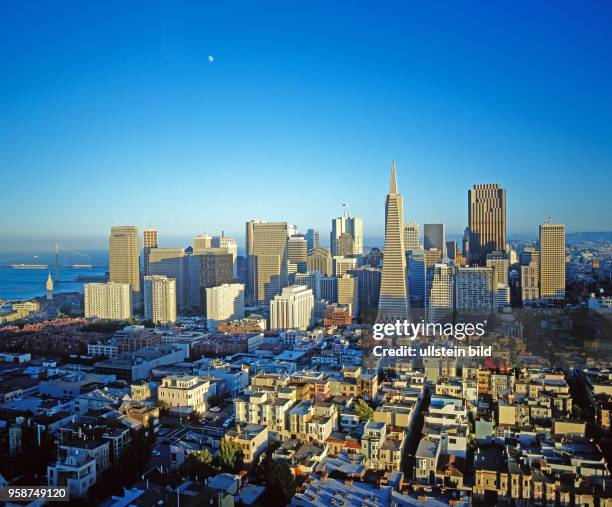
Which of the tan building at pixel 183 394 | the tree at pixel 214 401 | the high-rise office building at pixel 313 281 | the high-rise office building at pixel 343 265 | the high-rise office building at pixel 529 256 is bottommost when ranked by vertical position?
the tree at pixel 214 401

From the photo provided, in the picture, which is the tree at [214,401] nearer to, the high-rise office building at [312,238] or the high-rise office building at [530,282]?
the high-rise office building at [530,282]

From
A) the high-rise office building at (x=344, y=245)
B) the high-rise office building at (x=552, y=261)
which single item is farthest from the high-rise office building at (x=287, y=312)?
the high-rise office building at (x=344, y=245)

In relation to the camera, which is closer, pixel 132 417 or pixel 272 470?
pixel 272 470

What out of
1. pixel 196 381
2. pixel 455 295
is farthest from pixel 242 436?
pixel 455 295

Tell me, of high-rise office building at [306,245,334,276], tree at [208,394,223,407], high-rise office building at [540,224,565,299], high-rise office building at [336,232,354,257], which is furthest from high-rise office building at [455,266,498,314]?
high-rise office building at [336,232,354,257]

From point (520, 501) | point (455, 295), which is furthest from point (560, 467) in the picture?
point (455, 295)

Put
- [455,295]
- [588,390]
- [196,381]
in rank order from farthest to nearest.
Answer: [455,295]
[196,381]
[588,390]

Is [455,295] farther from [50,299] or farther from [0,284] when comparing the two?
[0,284]

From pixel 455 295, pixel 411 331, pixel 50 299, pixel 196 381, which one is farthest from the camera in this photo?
pixel 50 299
